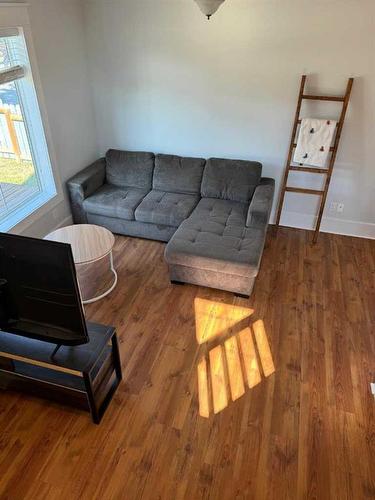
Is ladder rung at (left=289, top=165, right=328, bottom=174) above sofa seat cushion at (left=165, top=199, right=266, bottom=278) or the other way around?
above

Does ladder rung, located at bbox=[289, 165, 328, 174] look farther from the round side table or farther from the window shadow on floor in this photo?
the round side table

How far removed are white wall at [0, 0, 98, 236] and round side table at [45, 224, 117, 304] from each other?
534 millimetres

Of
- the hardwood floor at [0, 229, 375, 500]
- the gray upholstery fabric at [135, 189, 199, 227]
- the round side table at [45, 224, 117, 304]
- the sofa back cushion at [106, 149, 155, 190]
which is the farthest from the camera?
the sofa back cushion at [106, 149, 155, 190]

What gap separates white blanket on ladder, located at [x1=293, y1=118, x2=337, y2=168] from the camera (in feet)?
11.1

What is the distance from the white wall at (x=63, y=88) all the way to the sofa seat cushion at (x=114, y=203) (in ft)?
1.13

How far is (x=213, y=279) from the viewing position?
3078 millimetres

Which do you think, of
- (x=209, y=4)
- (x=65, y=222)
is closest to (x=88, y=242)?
(x=65, y=222)

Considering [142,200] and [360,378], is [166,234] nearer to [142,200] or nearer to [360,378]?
[142,200]

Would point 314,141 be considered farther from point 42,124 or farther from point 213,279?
point 42,124

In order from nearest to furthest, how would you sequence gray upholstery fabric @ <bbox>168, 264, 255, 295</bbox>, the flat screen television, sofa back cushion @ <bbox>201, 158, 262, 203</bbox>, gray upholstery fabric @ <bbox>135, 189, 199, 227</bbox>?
1. the flat screen television
2. gray upholstery fabric @ <bbox>168, 264, 255, 295</bbox>
3. gray upholstery fabric @ <bbox>135, 189, 199, 227</bbox>
4. sofa back cushion @ <bbox>201, 158, 262, 203</bbox>

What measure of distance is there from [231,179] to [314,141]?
0.88m

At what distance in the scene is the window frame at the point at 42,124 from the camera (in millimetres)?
2816

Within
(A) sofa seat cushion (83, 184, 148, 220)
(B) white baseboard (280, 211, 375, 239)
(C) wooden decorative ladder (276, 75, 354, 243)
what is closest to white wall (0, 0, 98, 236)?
(A) sofa seat cushion (83, 184, 148, 220)

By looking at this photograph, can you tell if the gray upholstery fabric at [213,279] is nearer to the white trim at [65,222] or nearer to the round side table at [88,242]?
the round side table at [88,242]
